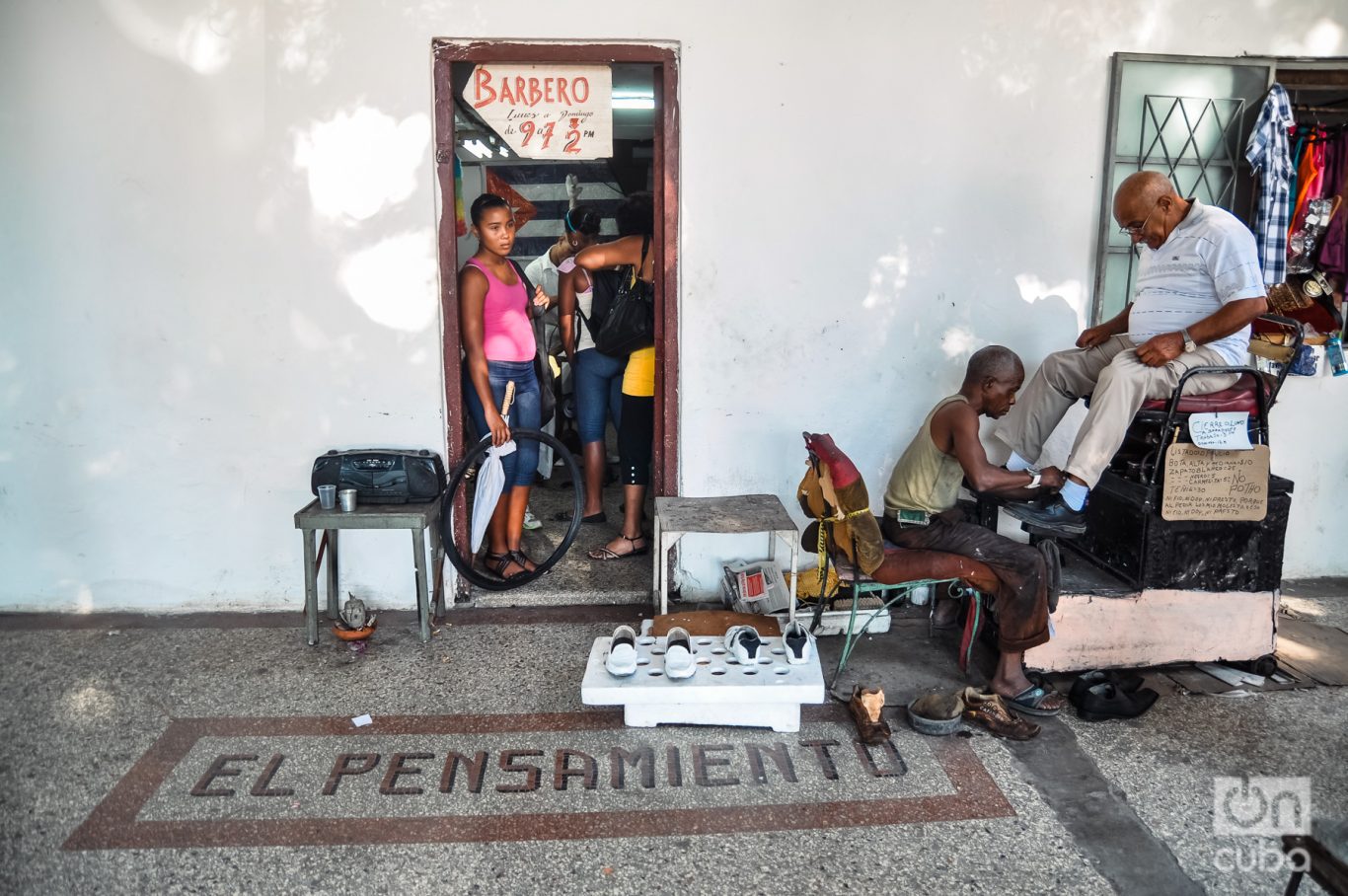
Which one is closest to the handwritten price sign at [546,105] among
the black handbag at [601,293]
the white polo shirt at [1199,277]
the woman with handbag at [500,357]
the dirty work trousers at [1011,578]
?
the woman with handbag at [500,357]

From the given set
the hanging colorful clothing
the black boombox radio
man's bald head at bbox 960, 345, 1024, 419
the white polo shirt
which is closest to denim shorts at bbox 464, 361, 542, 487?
the black boombox radio

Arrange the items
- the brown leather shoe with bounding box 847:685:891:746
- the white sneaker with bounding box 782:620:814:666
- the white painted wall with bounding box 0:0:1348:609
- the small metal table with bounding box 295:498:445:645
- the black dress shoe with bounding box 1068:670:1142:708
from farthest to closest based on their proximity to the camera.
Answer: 1. the white painted wall with bounding box 0:0:1348:609
2. the small metal table with bounding box 295:498:445:645
3. the black dress shoe with bounding box 1068:670:1142:708
4. the white sneaker with bounding box 782:620:814:666
5. the brown leather shoe with bounding box 847:685:891:746

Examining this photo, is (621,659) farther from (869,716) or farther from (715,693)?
(869,716)

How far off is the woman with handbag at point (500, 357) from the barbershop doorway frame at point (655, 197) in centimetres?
9

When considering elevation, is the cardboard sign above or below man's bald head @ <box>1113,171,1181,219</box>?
below

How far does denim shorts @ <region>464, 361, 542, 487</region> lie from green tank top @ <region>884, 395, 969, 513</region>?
5.81 ft

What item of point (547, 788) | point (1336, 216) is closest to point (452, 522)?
point (547, 788)

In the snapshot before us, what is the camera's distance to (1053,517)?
11.7 feet

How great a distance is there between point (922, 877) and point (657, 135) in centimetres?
312

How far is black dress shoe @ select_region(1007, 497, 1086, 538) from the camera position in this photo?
354cm

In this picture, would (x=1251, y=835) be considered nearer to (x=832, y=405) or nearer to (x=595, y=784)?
(x=595, y=784)

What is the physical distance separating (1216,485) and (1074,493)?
0.52 metres

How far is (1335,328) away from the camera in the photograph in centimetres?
439

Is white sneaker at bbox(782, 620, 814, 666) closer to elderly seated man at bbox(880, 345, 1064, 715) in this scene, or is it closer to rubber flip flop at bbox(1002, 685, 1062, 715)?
elderly seated man at bbox(880, 345, 1064, 715)
